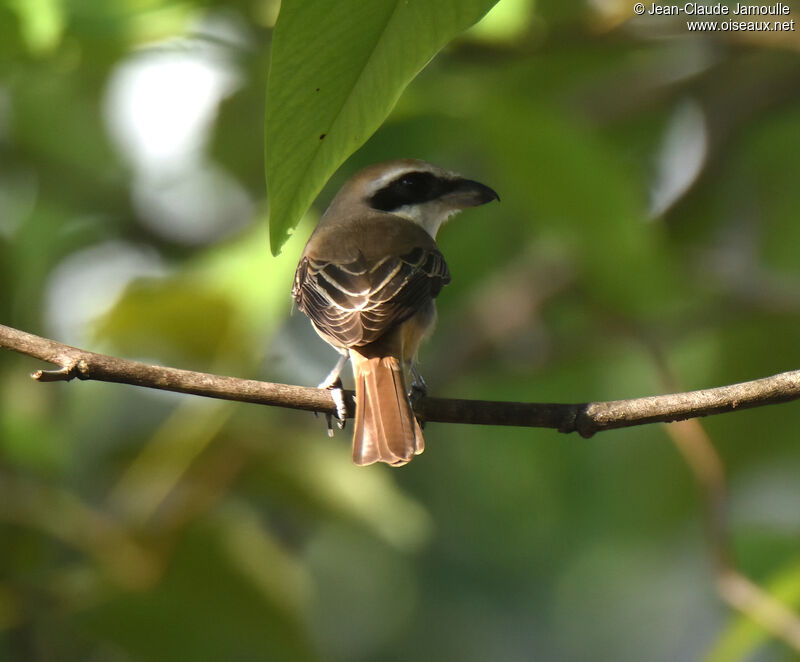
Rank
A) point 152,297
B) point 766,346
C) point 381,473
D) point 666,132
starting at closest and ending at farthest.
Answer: point 152,297, point 381,473, point 766,346, point 666,132

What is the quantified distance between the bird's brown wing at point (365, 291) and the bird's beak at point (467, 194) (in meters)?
0.34

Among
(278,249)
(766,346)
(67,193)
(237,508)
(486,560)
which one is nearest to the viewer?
(278,249)

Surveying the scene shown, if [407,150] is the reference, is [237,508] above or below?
below

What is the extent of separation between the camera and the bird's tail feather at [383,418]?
111 inches

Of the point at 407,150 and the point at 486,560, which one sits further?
the point at 486,560

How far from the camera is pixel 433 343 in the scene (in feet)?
18.9

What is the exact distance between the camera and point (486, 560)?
6293mm

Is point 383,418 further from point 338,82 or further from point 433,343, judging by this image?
point 433,343

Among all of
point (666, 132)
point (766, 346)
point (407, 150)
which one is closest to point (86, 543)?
point (407, 150)

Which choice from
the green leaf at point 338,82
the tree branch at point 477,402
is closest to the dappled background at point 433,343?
the tree branch at point 477,402

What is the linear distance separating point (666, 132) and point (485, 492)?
7.01ft

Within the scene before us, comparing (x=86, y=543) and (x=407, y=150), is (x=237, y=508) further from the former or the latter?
(x=407, y=150)

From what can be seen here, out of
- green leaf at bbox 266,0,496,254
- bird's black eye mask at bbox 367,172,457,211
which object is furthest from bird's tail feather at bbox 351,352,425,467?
green leaf at bbox 266,0,496,254

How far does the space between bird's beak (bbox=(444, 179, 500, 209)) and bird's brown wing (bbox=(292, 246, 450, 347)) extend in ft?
1.13
